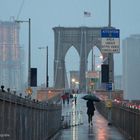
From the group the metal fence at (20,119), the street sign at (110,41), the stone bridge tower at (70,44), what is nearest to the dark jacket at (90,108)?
the street sign at (110,41)

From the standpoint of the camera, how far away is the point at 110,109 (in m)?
40.2

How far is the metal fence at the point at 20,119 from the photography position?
12336 mm

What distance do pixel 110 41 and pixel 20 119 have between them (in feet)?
75.4

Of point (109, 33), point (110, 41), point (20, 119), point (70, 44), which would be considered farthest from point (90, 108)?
point (70, 44)

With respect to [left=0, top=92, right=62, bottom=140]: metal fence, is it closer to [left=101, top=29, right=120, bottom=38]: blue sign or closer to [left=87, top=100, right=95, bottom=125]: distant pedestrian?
[left=87, top=100, right=95, bottom=125]: distant pedestrian

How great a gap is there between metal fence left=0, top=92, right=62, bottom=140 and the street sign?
13401 mm

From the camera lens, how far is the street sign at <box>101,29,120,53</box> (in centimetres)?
3734

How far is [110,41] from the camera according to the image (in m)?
37.6

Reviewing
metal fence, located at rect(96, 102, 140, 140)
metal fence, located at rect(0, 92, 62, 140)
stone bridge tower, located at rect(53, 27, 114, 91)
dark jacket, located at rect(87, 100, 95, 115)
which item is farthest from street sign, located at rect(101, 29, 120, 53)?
stone bridge tower, located at rect(53, 27, 114, 91)

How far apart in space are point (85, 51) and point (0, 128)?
17662cm

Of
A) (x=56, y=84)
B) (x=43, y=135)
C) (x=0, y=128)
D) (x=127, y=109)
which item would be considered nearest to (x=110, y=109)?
(x=127, y=109)

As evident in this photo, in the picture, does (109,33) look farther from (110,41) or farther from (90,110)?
(90,110)

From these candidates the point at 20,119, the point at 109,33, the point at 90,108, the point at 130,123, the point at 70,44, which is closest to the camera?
the point at 20,119

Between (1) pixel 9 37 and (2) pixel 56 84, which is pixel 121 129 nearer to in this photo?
(1) pixel 9 37
